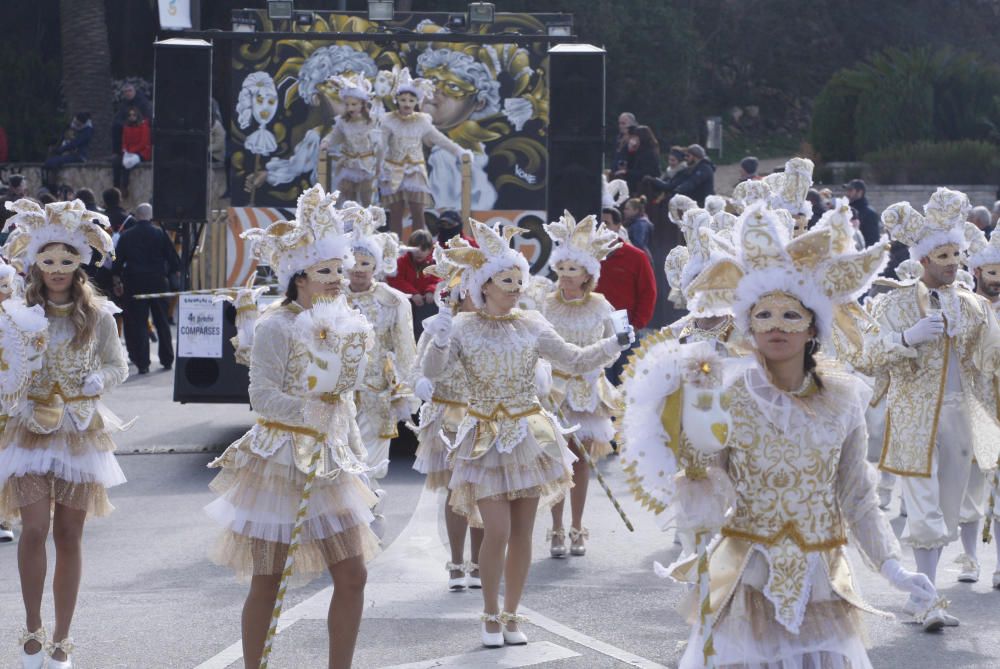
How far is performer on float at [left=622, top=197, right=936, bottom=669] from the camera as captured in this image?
16.2 ft

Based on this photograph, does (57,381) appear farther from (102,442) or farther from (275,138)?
(275,138)

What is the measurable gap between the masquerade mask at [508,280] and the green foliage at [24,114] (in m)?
24.1

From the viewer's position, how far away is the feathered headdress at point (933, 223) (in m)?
8.59

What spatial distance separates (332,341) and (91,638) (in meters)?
2.38

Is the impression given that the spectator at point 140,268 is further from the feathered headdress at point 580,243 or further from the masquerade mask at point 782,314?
the masquerade mask at point 782,314

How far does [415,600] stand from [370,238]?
243 centimetres

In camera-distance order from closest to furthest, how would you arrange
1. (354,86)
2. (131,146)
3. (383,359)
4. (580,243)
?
(580,243), (383,359), (354,86), (131,146)

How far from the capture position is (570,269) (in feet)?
32.7

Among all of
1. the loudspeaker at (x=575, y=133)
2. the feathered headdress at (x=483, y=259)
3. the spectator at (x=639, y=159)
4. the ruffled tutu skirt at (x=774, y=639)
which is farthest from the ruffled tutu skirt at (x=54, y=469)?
the spectator at (x=639, y=159)

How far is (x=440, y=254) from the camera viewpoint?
8664mm

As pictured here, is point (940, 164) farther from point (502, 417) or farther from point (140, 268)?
point (502, 417)

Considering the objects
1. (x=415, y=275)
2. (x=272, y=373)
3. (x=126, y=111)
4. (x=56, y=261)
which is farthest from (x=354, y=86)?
(x=126, y=111)

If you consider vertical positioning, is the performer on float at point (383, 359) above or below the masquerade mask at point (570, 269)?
below

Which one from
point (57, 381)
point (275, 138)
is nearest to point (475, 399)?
point (57, 381)
